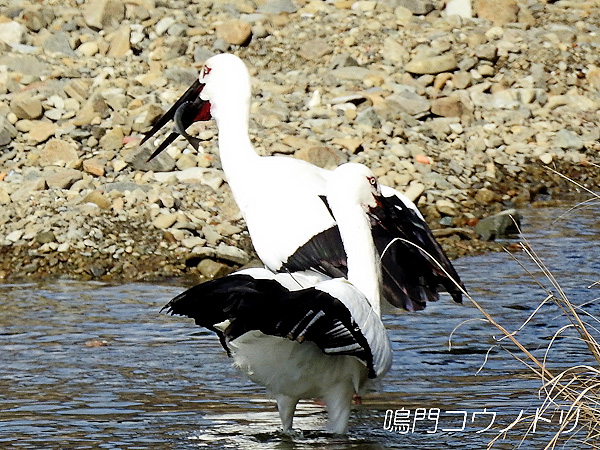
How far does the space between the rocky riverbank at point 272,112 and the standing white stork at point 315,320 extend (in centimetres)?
311

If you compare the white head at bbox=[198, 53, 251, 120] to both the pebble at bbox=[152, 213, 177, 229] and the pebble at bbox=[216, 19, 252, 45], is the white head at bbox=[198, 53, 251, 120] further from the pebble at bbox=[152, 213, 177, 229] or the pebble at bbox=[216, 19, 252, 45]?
the pebble at bbox=[216, 19, 252, 45]

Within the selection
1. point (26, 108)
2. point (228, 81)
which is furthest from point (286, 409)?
point (26, 108)

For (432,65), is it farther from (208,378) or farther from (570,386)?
(570,386)

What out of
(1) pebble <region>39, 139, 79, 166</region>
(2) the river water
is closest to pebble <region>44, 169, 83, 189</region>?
(1) pebble <region>39, 139, 79, 166</region>

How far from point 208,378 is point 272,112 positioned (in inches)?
200

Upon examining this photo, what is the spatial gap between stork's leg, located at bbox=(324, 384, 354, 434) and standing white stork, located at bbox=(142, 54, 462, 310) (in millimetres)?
551

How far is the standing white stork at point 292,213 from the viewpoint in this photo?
557cm

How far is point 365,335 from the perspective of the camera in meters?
4.74

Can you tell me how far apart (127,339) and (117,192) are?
99.5 inches

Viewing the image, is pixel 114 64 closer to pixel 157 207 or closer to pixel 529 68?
pixel 157 207

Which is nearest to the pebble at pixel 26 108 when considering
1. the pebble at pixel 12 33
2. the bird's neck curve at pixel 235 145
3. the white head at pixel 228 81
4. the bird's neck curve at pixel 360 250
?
the pebble at pixel 12 33

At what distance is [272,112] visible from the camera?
1079cm

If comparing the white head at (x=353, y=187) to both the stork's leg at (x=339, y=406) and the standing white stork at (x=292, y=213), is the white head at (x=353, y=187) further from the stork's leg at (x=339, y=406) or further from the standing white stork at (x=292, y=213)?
the stork's leg at (x=339, y=406)

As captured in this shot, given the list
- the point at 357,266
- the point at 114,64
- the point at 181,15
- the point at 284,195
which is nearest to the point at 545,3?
the point at 181,15
